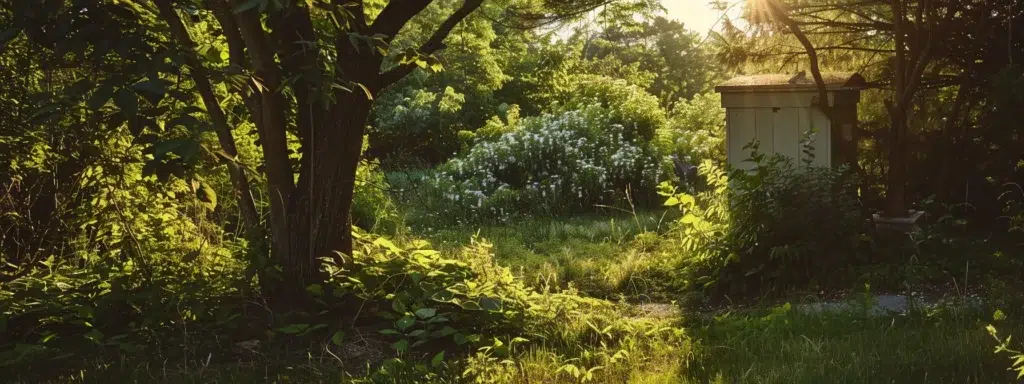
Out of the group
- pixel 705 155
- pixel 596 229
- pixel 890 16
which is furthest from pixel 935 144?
pixel 705 155

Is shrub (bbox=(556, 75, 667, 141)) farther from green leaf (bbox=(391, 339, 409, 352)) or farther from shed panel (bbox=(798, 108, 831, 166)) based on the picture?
green leaf (bbox=(391, 339, 409, 352))

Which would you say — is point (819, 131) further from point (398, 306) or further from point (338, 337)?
point (338, 337)

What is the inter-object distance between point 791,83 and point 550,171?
15.3 feet

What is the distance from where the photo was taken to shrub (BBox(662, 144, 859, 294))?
5.76 metres

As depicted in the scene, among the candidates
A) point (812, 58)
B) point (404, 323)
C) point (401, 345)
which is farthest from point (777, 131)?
point (401, 345)

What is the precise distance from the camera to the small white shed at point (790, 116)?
6922 mm

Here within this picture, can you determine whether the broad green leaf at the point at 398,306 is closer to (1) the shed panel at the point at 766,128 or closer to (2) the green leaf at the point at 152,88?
(2) the green leaf at the point at 152,88

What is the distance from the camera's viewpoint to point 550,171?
11.3m

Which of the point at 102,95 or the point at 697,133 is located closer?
the point at 102,95

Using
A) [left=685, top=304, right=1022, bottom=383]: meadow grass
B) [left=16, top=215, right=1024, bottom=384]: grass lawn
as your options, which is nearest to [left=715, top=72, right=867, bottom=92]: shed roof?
[left=16, top=215, right=1024, bottom=384]: grass lawn

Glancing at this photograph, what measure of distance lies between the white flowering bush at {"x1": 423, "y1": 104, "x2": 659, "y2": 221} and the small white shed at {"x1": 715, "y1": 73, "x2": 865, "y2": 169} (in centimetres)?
Result: 278

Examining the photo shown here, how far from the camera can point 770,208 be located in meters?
5.95

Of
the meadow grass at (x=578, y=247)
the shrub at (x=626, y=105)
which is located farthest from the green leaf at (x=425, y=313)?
the shrub at (x=626, y=105)

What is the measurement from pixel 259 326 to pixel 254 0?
5.69ft
